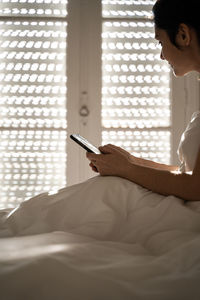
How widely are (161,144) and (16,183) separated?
852 mm

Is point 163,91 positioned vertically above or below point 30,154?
above

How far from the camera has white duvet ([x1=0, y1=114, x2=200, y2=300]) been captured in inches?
24.1

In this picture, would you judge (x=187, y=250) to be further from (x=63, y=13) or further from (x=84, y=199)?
(x=63, y=13)

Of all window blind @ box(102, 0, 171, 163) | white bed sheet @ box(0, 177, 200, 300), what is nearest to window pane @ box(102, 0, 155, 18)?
window blind @ box(102, 0, 171, 163)

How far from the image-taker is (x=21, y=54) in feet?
7.75

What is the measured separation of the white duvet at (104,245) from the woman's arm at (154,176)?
0.03m

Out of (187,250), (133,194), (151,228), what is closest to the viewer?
(187,250)

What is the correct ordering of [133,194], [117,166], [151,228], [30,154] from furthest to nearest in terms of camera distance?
[30,154] < [117,166] < [133,194] < [151,228]

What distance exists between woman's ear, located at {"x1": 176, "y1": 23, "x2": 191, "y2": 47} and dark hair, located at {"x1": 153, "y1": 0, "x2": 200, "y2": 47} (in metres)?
0.01

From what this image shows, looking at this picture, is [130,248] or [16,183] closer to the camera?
[130,248]

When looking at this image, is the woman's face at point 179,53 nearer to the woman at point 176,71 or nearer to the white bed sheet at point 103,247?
the woman at point 176,71

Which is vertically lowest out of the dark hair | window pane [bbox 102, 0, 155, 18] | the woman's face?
the woman's face

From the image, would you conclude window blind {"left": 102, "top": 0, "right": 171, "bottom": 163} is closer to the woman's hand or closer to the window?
the window

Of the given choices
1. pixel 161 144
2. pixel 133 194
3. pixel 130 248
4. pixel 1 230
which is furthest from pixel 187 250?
pixel 161 144
